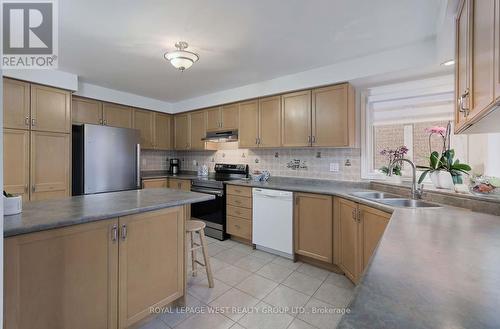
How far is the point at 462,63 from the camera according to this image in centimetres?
130

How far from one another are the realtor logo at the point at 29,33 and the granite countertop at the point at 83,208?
4.80ft

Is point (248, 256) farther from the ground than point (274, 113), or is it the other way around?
point (274, 113)

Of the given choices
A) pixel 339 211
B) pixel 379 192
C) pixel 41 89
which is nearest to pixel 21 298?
pixel 339 211

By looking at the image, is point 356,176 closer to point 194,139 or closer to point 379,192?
point 379,192

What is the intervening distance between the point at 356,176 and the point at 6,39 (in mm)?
3889

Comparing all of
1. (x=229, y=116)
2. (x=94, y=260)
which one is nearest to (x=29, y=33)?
(x=94, y=260)

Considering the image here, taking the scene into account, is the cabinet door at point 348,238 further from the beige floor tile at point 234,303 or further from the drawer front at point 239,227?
the drawer front at point 239,227

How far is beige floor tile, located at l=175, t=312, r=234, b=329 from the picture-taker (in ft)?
5.61

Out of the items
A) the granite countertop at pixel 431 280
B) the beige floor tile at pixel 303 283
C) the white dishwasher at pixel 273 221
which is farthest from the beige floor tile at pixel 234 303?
the granite countertop at pixel 431 280

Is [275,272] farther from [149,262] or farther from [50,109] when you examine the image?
[50,109]

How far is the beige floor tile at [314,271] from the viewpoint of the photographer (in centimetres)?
247

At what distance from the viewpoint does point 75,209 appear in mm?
1452

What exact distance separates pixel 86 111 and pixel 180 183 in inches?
70.9

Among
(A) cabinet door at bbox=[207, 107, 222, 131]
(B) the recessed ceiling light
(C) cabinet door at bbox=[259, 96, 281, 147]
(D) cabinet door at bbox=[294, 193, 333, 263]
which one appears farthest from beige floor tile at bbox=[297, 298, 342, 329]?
(A) cabinet door at bbox=[207, 107, 222, 131]
